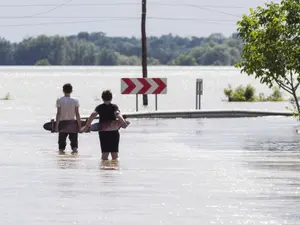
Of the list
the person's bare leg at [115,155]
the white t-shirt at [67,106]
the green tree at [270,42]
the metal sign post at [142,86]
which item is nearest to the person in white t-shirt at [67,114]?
the white t-shirt at [67,106]

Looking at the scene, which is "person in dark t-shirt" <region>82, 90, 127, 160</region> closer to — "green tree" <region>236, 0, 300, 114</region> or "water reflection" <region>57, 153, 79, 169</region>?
"water reflection" <region>57, 153, 79, 169</region>

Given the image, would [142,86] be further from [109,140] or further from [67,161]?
[109,140]

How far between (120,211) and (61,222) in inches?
45.1

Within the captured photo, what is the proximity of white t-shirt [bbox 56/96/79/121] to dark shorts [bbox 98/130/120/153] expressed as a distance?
5.46 ft

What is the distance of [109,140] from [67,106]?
1.84m

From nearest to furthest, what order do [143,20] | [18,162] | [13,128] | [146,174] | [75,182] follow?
[75,182] < [146,174] < [18,162] < [13,128] < [143,20]

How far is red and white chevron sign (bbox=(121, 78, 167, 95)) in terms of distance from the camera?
43.4 m

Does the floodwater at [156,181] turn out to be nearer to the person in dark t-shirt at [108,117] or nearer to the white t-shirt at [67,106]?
the person in dark t-shirt at [108,117]

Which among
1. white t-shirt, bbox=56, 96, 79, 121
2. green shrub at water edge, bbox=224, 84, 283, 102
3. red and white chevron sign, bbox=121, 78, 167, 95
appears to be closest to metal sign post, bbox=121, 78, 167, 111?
red and white chevron sign, bbox=121, 78, 167, 95

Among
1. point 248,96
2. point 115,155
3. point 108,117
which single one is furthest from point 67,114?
point 248,96

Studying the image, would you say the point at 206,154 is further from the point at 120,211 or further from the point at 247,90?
the point at 247,90

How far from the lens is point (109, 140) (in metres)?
20.5

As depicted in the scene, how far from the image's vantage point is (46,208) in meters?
13.4

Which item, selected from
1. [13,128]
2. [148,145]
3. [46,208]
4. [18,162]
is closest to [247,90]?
[13,128]
